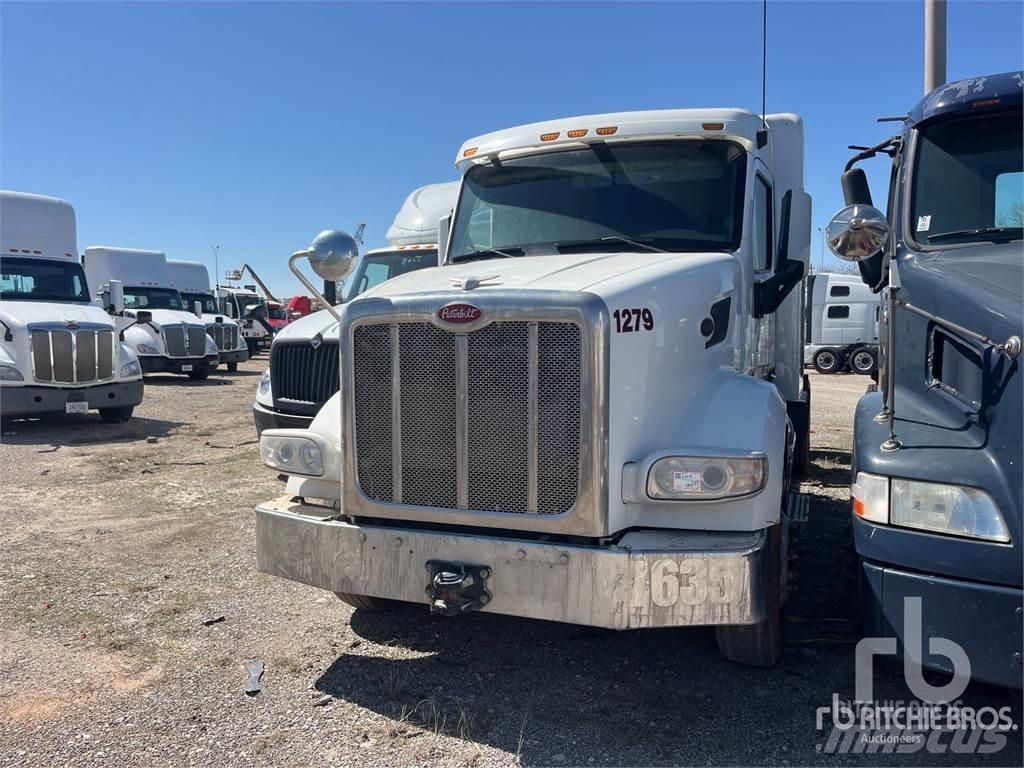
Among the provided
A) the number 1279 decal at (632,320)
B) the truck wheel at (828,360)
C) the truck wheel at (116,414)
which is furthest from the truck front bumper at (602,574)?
the truck wheel at (828,360)

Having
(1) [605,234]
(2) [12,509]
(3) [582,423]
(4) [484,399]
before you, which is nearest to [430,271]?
(1) [605,234]

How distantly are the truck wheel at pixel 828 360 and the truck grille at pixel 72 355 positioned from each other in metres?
19.3

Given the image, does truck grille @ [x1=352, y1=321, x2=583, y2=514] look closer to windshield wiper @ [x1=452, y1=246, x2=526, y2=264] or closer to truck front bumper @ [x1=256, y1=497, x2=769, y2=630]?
truck front bumper @ [x1=256, y1=497, x2=769, y2=630]

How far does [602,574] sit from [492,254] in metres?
2.31

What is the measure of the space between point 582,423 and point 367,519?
1.14 meters

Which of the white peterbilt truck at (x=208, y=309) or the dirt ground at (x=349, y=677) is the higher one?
the white peterbilt truck at (x=208, y=309)

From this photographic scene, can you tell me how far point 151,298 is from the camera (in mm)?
20000

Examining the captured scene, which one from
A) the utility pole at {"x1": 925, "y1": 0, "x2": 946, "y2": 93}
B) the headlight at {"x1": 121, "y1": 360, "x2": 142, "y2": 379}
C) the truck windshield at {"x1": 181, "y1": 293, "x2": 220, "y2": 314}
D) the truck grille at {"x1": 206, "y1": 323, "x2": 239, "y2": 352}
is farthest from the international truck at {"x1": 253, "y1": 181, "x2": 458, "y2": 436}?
the truck windshield at {"x1": 181, "y1": 293, "x2": 220, "y2": 314}

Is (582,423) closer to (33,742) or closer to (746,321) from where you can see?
(746,321)

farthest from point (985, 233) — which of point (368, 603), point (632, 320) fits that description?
point (368, 603)

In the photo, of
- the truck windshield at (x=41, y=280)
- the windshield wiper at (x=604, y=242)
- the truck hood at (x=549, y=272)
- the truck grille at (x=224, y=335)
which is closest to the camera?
the truck hood at (x=549, y=272)

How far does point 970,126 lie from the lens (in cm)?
415

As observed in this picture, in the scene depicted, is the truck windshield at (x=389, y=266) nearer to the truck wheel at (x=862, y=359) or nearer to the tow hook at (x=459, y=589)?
the tow hook at (x=459, y=589)

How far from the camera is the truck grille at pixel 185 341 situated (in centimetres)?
1847
